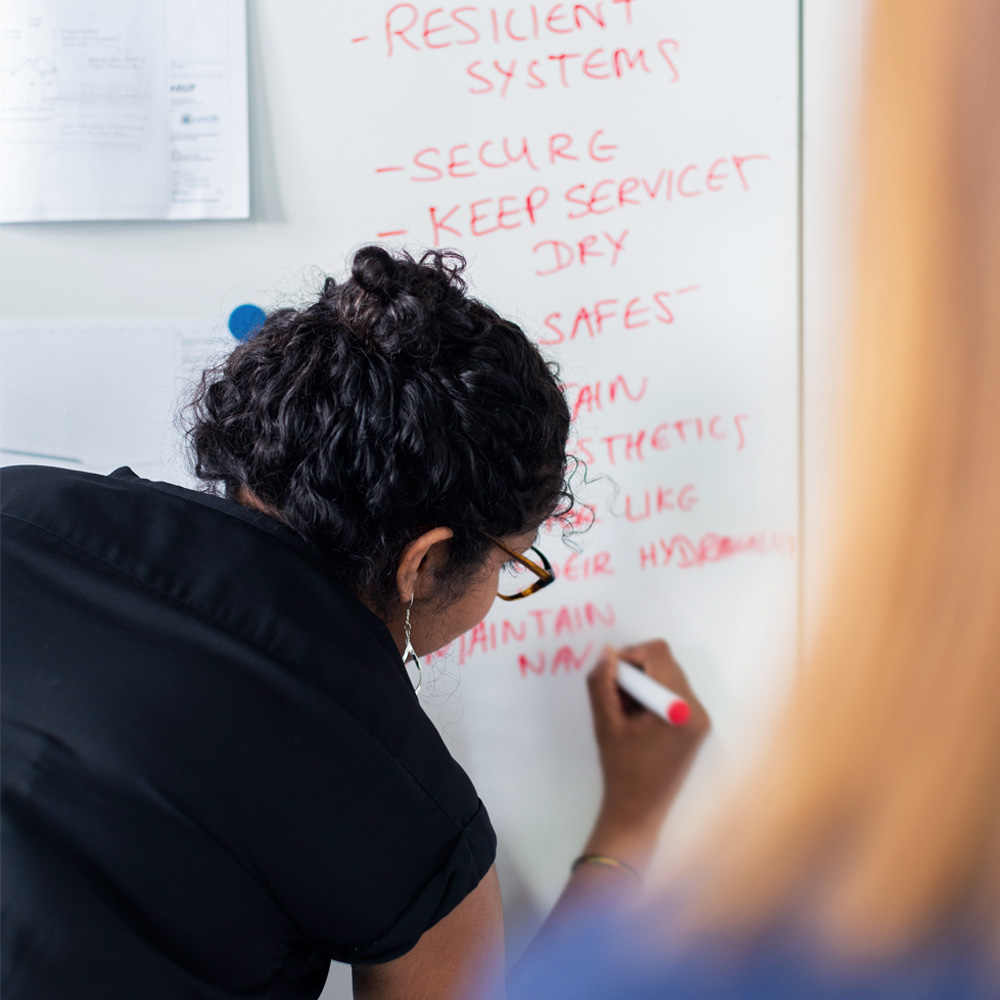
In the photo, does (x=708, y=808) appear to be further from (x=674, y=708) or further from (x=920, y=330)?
(x=920, y=330)

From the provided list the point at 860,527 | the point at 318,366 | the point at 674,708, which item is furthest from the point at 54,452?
the point at 860,527

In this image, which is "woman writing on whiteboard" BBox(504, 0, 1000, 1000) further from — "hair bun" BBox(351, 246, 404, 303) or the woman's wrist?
the woman's wrist

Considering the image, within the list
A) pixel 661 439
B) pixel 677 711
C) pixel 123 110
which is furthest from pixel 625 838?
pixel 123 110

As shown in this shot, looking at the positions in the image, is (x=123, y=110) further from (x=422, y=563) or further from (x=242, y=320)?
(x=422, y=563)

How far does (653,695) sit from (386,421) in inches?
17.2

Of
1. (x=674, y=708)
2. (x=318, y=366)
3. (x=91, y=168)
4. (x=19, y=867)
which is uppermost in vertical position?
(x=91, y=168)

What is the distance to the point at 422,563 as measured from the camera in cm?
56

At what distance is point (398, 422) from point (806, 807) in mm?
358

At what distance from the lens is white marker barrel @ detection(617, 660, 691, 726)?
30.4 inches

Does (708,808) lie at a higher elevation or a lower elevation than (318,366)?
lower

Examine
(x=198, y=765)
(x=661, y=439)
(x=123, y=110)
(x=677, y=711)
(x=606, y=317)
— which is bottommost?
(x=677, y=711)

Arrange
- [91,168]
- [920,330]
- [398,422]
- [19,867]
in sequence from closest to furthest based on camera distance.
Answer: [920,330] → [19,867] → [398,422] → [91,168]

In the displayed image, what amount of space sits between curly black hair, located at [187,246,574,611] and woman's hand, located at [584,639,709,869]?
1.18 ft

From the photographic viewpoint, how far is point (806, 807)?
0.63 ft
